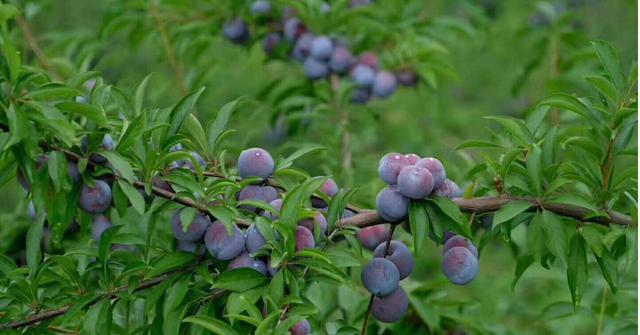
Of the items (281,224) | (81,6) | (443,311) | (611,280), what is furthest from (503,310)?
(81,6)

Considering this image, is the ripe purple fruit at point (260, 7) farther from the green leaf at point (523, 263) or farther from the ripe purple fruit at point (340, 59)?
the green leaf at point (523, 263)

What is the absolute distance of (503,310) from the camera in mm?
2971

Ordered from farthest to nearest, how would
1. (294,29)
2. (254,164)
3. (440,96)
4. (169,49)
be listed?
(440,96)
(169,49)
(294,29)
(254,164)

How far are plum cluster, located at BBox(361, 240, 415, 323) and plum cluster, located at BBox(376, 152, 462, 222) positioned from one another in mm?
77

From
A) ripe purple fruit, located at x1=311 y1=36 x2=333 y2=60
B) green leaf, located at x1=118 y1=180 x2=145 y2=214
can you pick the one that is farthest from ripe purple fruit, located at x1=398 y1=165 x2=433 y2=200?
ripe purple fruit, located at x1=311 y1=36 x2=333 y2=60

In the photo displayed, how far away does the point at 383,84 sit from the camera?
252 cm

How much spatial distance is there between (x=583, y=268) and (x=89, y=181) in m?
0.72

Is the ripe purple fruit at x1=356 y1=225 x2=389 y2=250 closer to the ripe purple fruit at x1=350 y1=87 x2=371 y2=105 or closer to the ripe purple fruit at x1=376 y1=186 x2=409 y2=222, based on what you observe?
the ripe purple fruit at x1=376 y1=186 x2=409 y2=222

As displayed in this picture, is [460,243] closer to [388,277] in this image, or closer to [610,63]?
[388,277]

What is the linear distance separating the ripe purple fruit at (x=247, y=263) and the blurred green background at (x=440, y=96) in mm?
471

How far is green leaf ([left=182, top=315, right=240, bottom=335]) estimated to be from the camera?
47.9 inches

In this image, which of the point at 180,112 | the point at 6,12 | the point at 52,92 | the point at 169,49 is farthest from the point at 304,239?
the point at 169,49

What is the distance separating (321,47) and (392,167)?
3.65 feet

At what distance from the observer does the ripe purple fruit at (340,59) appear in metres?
2.52
